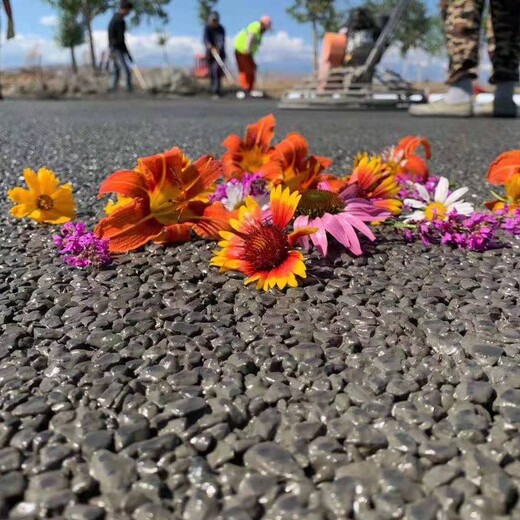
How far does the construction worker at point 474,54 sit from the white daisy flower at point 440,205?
3.31 meters

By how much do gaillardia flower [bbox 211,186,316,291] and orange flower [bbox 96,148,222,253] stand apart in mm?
173

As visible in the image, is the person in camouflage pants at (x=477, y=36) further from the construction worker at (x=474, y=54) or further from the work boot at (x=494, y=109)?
the work boot at (x=494, y=109)

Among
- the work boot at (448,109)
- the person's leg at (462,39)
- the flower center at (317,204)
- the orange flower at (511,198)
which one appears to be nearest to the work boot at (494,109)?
the work boot at (448,109)

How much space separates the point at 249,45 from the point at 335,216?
14.9m

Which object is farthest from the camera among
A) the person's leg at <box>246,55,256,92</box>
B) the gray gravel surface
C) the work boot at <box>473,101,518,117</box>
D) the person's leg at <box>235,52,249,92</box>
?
the person's leg at <box>246,55,256,92</box>

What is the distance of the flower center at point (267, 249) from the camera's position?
4.13 ft

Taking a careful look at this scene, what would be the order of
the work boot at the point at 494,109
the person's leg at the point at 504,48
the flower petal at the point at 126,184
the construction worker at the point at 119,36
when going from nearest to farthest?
the flower petal at the point at 126,184 < the person's leg at the point at 504,48 < the work boot at the point at 494,109 < the construction worker at the point at 119,36

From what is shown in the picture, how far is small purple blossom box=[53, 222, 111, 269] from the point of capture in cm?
142

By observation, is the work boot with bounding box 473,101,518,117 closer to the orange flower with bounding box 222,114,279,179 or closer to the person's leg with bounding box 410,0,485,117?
Result: the person's leg with bounding box 410,0,485,117

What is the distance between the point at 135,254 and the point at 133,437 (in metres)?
0.80

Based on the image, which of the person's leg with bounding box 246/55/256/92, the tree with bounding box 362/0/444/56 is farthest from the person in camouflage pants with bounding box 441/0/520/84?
the tree with bounding box 362/0/444/56

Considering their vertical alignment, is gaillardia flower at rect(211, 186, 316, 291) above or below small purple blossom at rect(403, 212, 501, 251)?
above

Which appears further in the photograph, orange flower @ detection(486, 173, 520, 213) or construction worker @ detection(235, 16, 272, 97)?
construction worker @ detection(235, 16, 272, 97)

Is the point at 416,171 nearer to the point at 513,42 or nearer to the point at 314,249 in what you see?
the point at 314,249
